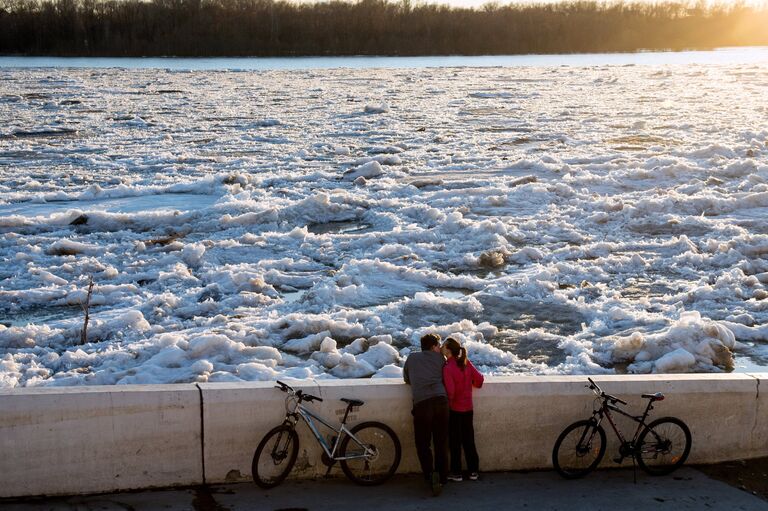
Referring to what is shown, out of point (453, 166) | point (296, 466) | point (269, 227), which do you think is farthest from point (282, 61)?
point (296, 466)

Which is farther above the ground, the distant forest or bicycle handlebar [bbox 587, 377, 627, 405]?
the distant forest

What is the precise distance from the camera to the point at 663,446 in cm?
782

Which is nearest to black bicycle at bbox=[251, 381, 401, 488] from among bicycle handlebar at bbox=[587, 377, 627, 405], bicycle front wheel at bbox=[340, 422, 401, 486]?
bicycle front wheel at bbox=[340, 422, 401, 486]

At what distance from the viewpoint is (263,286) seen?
44.4 ft

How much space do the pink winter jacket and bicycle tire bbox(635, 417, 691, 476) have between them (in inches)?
59.2

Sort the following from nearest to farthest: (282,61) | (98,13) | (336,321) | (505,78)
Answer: (336,321) → (505,78) → (282,61) → (98,13)

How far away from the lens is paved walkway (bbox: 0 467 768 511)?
6.93 m

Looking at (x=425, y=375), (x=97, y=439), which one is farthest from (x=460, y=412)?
(x=97, y=439)

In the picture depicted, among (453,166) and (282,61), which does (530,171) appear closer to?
(453,166)

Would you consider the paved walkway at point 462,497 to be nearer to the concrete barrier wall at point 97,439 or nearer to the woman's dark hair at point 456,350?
the concrete barrier wall at point 97,439

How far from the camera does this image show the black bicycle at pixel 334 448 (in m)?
7.23

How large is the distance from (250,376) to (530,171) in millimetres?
14520

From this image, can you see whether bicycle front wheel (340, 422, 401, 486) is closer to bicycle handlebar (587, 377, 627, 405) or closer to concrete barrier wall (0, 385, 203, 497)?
concrete barrier wall (0, 385, 203, 497)

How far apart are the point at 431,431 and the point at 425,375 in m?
0.44
